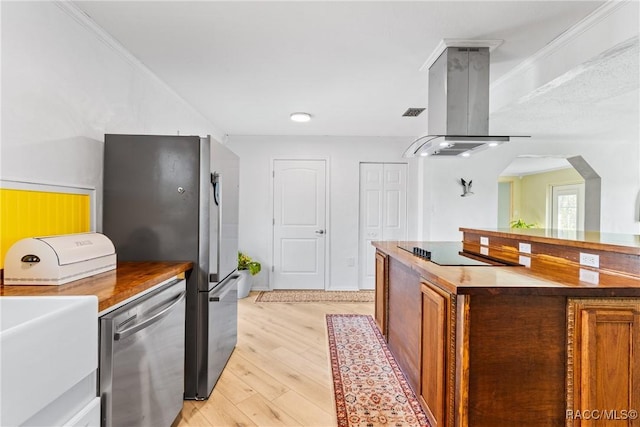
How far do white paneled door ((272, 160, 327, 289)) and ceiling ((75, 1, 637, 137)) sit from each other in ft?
5.16

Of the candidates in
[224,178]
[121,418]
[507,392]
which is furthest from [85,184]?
[507,392]

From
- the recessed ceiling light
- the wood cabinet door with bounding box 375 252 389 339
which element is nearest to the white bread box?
the wood cabinet door with bounding box 375 252 389 339

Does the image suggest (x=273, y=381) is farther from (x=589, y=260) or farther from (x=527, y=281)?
(x=589, y=260)

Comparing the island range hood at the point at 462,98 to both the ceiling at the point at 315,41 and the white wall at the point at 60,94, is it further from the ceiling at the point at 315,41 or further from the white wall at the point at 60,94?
the white wall at the point at 60,94

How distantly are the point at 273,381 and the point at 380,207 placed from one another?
315cm

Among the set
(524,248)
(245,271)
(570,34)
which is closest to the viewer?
(570,34)

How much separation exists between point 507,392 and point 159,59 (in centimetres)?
293

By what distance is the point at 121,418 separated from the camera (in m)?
1.24

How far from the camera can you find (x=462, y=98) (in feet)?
7.26

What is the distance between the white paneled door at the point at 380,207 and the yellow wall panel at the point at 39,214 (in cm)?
359

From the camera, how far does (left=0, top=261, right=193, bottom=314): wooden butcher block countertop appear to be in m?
1.17

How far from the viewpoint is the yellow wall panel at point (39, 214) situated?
139cm

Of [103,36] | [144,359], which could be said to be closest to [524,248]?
[144,359]

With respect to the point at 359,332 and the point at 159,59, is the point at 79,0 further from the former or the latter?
the point at 359,332
